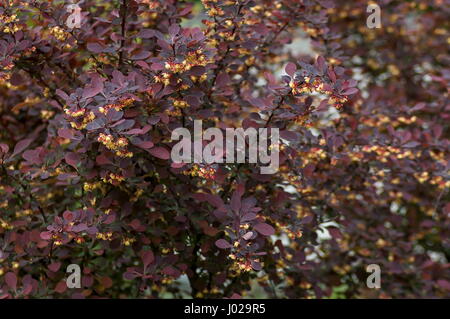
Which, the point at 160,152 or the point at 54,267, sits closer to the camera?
the point at 160,152

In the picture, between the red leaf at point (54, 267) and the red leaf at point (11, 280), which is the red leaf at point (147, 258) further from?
the red leaf at point (11, 280)

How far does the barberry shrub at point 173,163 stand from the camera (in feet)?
6.15

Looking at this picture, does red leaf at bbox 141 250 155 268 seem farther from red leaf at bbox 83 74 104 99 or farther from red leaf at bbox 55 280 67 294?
red leaf at bbox 83 74 104 99

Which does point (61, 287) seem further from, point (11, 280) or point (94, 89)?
point (94, 89)

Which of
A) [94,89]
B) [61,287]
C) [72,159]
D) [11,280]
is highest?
[94,89]

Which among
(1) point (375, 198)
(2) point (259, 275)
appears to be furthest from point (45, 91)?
(1) point (375, 198)

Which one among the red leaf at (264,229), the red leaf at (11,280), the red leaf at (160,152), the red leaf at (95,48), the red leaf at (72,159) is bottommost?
the red leaf at (11,280)

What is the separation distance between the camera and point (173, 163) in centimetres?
186

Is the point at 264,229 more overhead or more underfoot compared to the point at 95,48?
more underfoot

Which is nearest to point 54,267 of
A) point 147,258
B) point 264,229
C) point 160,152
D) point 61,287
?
point 61,287

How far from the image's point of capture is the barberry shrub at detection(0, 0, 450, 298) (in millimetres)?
1874

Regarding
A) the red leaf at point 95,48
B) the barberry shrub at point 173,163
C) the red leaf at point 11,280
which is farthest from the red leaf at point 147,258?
the red leaf at point 95,48

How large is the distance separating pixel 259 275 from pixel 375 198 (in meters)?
0.76
